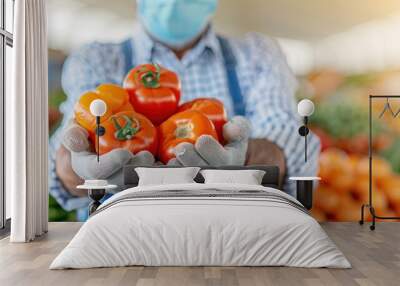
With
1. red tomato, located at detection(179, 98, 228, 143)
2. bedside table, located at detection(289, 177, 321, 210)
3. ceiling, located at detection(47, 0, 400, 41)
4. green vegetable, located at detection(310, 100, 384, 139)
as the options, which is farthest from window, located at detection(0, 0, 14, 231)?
green vegetable, located at detection(310, 100, 384, 139)

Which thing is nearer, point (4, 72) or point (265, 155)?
point (4, 72)

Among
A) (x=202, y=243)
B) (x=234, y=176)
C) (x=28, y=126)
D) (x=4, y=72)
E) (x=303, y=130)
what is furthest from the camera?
(x=303, y=130)

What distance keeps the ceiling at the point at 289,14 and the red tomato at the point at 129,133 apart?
128 cm

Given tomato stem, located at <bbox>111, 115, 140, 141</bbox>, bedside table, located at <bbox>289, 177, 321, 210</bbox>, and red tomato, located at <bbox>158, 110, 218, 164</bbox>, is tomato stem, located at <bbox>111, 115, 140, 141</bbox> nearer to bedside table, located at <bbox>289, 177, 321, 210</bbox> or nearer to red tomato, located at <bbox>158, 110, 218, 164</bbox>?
red tomato, located at <bbox>158, 110, 218, 164</bbox>

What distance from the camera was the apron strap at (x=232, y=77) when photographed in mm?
7300

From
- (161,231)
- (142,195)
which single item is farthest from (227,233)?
(142,195)

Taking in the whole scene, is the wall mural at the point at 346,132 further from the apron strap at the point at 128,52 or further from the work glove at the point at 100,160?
the apron strap at the point at 128,52

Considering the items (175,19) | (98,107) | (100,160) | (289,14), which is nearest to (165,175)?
(100,160)

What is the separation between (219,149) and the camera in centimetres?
685

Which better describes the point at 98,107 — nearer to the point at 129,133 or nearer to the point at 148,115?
the point at 129,133

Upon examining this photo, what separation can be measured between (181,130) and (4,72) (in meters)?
1.96

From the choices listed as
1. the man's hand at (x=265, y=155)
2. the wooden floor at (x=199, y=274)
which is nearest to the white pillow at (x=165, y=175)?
the man's hand at (x=265, y=155)

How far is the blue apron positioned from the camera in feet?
23.9

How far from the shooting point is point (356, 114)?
7.32 meters
